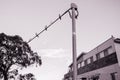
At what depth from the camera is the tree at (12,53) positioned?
1793 centimetres

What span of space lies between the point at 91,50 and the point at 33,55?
978 centimetres

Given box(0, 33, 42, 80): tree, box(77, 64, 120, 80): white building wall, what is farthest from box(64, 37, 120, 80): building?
box(0, 33, 42, 80): tree

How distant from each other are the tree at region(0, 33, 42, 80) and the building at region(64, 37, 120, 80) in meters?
9.81

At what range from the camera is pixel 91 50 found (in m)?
21.4

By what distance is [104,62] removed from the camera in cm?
1759

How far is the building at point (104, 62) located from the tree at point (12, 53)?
9805 millimetres

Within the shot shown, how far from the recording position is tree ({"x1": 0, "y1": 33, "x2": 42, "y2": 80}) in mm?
17933

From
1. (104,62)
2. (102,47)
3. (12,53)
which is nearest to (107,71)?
(104,62)

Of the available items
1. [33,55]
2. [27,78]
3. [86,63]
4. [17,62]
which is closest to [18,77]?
[27,78]

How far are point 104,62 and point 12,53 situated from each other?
13.1 metres

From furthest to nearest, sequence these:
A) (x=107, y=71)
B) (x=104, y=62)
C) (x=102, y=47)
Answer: (x=102, y=47)
(x=104, y=62)
(x=107, y=71)

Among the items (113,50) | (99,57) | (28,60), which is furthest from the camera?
(28,60)

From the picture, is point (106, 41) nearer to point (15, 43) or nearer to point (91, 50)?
point (91, 50)

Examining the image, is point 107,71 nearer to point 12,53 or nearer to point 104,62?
point 104,62
